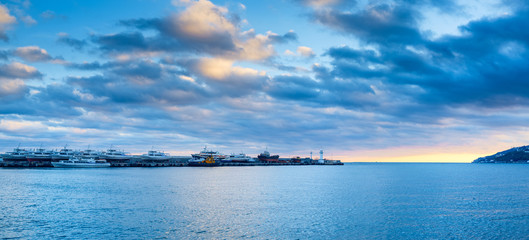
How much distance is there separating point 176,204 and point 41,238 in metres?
22.6

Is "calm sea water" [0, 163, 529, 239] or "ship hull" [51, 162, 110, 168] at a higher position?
"ship hull" [51, 162, 110, 168]

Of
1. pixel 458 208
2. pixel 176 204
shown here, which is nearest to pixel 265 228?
pixel 176 204

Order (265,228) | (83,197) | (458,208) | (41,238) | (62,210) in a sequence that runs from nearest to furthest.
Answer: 1. (41,238)
2. (265,228)
3. (62,210)
4. (458,208)
5. (83,197)

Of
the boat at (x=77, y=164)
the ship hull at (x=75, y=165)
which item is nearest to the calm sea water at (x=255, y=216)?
the ship hull at (x=75, y=165)

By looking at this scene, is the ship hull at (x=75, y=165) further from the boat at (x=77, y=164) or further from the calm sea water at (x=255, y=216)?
the calm sea water at (x=255, y=216)

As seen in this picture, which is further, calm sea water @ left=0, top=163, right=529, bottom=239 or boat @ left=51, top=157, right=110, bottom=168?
boat @ left=51, top=157, right=110, bottom=168

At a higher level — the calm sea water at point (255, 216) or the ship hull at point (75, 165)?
the ship hull at point (75, 165)

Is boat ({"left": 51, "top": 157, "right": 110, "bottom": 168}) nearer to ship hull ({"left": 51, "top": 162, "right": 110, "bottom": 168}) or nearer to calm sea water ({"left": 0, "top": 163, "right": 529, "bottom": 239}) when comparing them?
ship hull ({"left": 51, "top": 162, "right": 110, "bottom": 168})

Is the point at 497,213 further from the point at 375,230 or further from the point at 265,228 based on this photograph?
the point at 265,228

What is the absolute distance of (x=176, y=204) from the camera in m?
55.7

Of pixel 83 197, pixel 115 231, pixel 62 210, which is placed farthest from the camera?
pixel 83 197

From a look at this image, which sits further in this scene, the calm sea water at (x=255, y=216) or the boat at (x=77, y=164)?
the boat at (x=77, y=164)

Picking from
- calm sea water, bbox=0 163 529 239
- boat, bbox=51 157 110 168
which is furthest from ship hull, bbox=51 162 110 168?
calm sea water, bbox=0 163 529 239

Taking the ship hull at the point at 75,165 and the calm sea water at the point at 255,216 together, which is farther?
the ship hull at the point at 75,165
